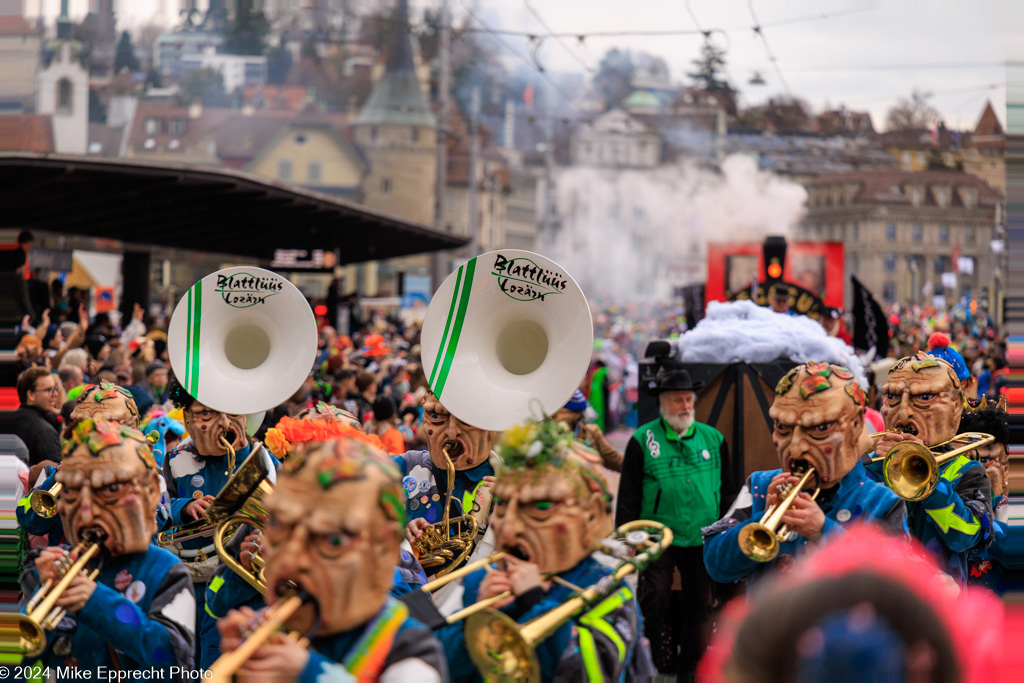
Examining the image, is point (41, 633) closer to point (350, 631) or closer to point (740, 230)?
point (350, 631)

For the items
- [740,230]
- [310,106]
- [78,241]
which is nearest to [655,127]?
[310,106]

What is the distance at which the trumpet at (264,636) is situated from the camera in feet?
7.63

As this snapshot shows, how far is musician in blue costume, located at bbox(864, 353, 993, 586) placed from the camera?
14.5ft

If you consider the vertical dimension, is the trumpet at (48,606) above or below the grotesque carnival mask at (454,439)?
below

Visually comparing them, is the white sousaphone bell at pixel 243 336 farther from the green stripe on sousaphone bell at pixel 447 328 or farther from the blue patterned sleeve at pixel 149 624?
the blue patterned sleeve at pixel 149 624

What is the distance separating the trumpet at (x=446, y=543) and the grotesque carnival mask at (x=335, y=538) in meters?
1.94

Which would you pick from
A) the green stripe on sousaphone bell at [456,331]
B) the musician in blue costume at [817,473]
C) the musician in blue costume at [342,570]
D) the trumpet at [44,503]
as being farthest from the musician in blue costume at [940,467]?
the trumpet at [44,503]

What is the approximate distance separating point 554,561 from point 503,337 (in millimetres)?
1766

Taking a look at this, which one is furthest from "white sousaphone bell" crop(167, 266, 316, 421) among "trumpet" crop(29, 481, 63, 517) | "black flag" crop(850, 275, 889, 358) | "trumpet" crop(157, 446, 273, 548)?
"black flag" crop(850, 275, 889, 358)

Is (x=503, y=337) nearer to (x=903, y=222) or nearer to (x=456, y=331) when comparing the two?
(x=456, y=331)

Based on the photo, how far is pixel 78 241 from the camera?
4653 centimetres

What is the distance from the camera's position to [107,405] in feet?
16.0

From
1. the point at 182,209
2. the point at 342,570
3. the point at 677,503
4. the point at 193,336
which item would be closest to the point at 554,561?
the point at 342,570

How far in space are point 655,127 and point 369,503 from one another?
75951 mm
